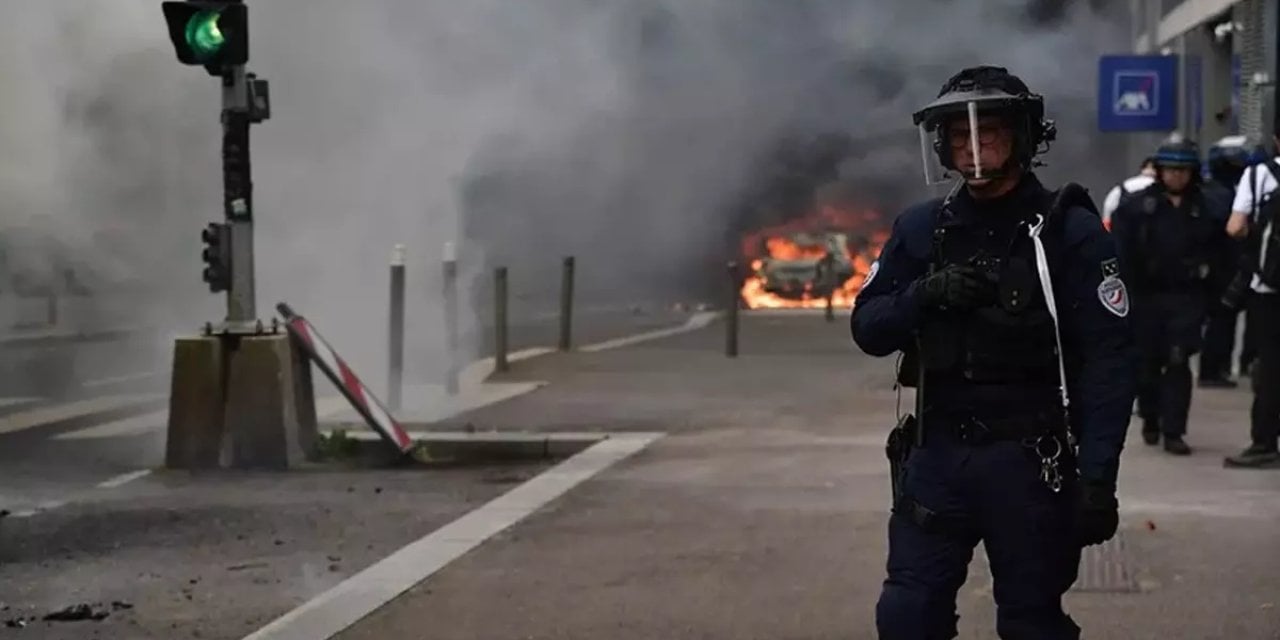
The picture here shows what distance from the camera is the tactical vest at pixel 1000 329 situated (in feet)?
15.9

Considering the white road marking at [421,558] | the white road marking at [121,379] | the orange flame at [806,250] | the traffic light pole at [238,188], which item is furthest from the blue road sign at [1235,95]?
the traffic light pole at [238,188]

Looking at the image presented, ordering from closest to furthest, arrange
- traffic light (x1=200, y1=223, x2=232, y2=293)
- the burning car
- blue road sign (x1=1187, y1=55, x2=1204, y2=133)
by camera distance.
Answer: traffic light (x1=200, y1=223, x2=232, y2=293) < blue road sign (x1=1187, y1=55, x2=1204, y2=133) < the burning car

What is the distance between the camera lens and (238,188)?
11.3 m

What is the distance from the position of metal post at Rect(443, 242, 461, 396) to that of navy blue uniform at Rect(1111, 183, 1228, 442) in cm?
578

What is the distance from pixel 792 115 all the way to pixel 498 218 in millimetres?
2980

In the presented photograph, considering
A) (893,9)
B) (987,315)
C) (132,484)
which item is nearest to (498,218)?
(893,9)

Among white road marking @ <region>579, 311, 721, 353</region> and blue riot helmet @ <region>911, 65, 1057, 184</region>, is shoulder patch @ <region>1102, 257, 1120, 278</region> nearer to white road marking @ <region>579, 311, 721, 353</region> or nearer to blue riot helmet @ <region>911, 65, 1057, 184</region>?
blue riot helmet @ <region>911, 65, 1057, 184</region>

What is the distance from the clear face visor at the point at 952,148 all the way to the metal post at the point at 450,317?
10.3 meters

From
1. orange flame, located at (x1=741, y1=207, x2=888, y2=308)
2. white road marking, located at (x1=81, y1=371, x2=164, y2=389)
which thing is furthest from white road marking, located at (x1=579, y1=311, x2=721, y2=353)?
white road marking, located at (x1=81, y1=371, x2=164, y2=389)

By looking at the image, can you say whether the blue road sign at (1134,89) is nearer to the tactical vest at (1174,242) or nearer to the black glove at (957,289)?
the tactical vest at (1174,242)

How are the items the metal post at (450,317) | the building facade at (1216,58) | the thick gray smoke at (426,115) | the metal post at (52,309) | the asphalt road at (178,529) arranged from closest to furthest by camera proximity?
the asphalt road at (178,529) < the thick gray smoke at (426,115) < the metal post at (450,317) < the building facade at (1216,58) < the metal post at (52,309)

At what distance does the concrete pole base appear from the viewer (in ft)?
36.3

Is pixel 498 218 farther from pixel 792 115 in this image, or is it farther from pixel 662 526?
pixel 662 526

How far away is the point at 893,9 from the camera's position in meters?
18.2
